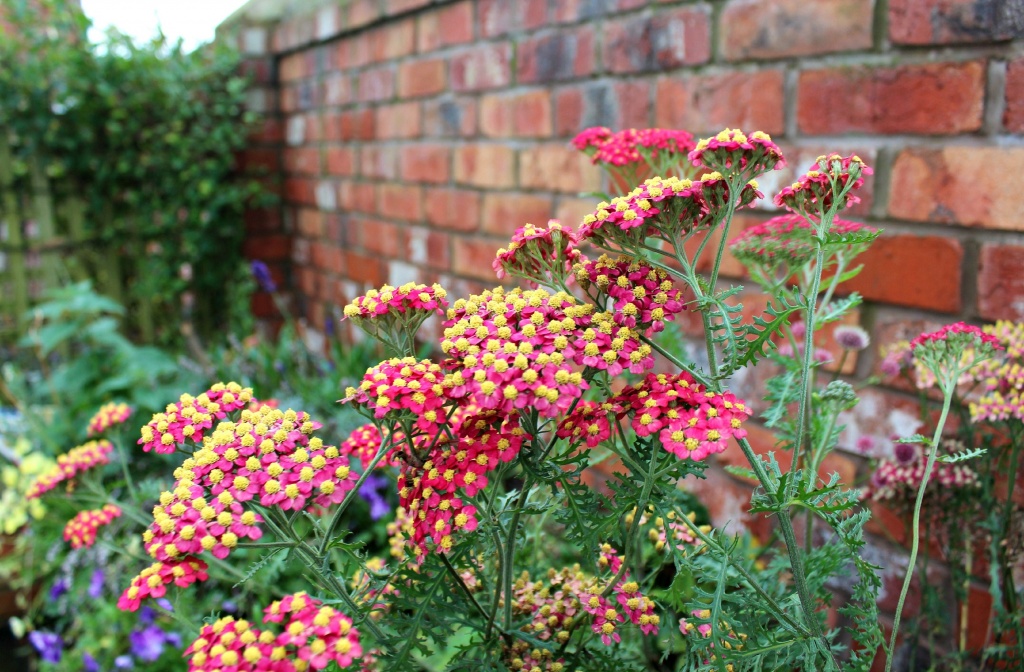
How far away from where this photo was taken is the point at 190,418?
0.75 m

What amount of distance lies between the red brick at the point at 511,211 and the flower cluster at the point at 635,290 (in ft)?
3.92

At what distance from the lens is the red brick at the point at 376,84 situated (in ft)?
8.60

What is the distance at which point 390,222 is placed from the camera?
2.71m

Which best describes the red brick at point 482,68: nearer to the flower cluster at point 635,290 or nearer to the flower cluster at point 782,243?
the flower cluster at point 782,243

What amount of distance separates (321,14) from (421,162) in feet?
3.22

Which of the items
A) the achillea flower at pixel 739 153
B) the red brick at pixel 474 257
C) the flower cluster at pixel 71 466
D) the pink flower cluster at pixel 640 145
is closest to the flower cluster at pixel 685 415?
the achillea flower at pixel 739 153

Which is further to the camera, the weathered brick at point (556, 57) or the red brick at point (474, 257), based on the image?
the red brick at point (474, 257)

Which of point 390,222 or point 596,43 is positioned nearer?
point 596,43

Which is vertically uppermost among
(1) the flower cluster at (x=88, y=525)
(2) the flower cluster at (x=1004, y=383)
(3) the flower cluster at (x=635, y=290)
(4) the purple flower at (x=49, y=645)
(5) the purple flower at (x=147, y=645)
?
(3) the flower cluster at (x=635, y=290)

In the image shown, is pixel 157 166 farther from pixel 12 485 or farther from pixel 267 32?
pixel 12 485

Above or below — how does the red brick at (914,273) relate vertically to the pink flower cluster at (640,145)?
below

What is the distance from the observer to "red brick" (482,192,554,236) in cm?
194

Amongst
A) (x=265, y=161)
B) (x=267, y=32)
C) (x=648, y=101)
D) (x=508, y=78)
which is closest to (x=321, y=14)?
(x=267, y=32)

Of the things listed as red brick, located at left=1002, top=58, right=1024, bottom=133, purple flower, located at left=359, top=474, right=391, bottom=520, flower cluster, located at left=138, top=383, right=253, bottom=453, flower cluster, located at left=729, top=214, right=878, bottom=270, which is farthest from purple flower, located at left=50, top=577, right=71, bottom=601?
red brick, located at left=1002, top=58, right=1024, bottom=133
